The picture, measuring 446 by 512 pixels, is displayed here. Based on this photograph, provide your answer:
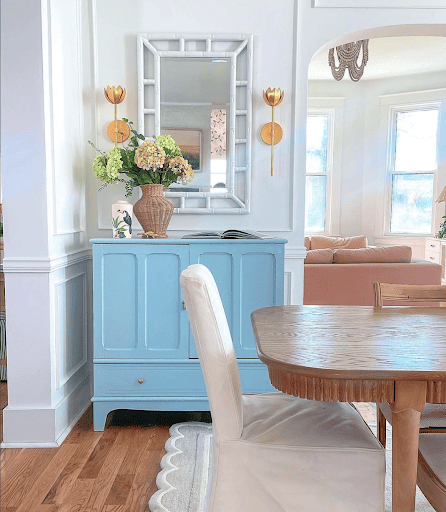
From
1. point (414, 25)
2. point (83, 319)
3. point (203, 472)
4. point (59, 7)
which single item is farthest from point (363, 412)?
point (59, 7)

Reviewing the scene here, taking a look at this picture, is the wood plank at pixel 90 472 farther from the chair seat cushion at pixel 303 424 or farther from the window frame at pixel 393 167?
the window frame at pixel 393 167

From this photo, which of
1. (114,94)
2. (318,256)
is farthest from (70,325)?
(318,256)

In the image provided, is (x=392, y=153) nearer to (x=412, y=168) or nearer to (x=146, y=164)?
(x=412, y=168)

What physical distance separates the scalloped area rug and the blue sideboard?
0.86 feet

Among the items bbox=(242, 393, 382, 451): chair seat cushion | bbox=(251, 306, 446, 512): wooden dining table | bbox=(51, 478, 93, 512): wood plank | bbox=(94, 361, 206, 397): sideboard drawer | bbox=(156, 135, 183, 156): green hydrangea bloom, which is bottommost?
bbox=(51, 478, 93, 512): wood plank

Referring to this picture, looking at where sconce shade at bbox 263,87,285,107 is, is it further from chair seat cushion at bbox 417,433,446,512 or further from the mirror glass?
chair seat cushion at bbox 417,433,446,512

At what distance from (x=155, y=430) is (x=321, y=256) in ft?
8.09

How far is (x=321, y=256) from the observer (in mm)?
4703

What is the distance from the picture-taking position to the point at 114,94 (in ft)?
9.89

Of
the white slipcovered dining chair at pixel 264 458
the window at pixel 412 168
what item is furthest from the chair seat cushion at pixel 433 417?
the window at pixel 412 168

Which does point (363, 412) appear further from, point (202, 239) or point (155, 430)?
point (202, 239)

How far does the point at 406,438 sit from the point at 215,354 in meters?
0.53

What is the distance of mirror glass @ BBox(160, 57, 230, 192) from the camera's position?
3.09 m

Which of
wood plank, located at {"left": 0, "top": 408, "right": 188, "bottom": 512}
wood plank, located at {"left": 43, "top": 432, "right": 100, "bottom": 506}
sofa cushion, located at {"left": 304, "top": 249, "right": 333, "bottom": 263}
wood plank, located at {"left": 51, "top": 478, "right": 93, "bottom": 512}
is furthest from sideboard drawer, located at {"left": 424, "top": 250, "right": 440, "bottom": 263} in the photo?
wood plank, located at {"left": 51, "top": 478, "right": 93, "bottom": 512}
